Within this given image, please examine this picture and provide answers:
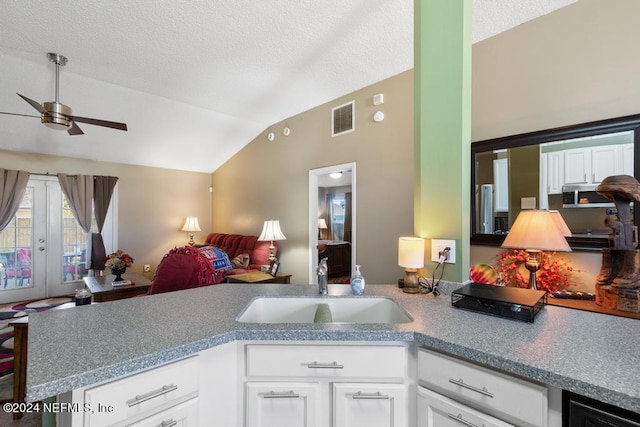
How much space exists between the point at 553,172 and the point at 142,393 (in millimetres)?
2678

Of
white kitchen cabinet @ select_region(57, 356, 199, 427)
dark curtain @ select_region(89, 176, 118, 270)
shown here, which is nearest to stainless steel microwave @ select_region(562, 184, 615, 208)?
white kitchen cabinet @ select_region(57, 356, 199, 427)

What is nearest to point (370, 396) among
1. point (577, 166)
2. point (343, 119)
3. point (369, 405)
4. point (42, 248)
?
point (369, 405)

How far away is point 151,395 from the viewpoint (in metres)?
0.91

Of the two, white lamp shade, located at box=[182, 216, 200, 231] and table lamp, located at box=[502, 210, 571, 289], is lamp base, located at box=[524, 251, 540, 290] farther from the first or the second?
white lamp shade, located at box=[182, 216, 200, 231]

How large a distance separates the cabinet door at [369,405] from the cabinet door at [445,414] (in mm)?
68

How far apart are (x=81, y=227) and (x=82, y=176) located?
851 millimetres

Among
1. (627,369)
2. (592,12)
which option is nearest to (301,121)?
(592,12)

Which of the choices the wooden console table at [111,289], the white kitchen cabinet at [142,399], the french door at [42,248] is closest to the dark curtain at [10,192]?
the french door at [42,248]

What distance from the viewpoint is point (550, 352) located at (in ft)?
2.95

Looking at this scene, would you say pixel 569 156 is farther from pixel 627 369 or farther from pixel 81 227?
pixel 81 227

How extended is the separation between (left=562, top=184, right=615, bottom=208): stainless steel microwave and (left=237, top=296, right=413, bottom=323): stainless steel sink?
A: 1.55 metres

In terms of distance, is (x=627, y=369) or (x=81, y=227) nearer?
(x=627, y=369)

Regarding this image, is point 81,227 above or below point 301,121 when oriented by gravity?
below

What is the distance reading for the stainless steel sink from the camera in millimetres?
1533
